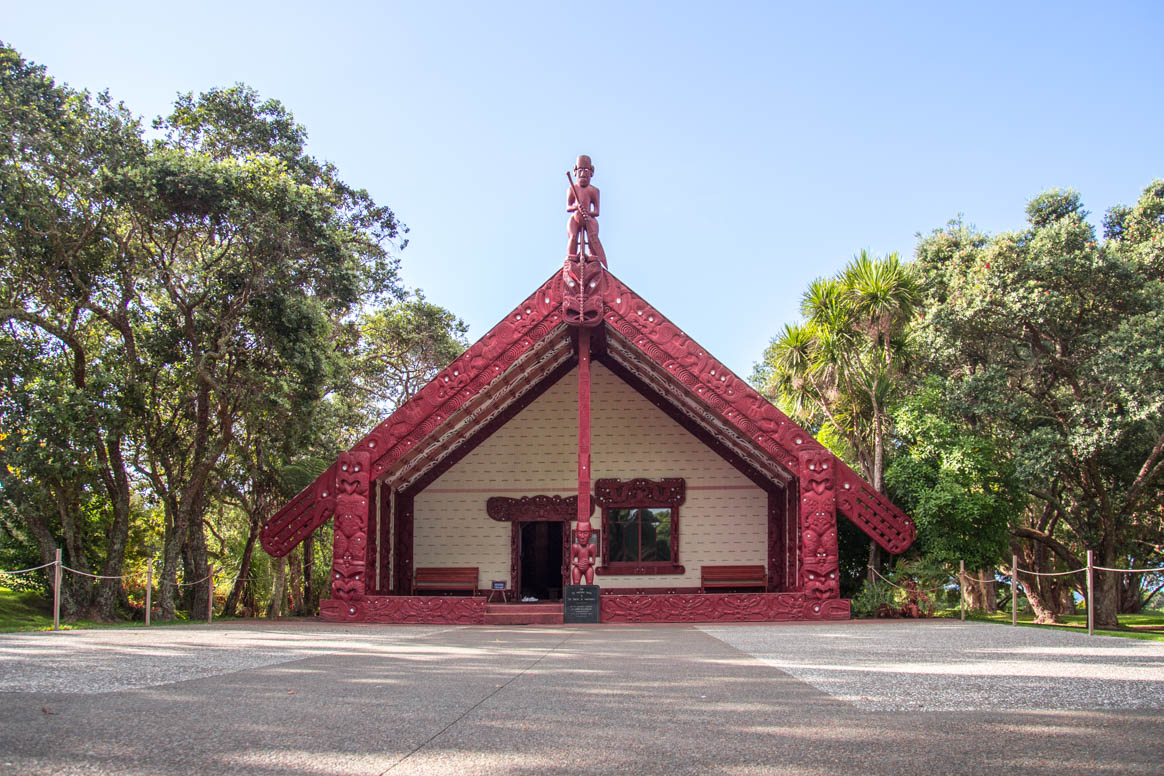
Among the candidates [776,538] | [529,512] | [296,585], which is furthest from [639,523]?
[296,585]

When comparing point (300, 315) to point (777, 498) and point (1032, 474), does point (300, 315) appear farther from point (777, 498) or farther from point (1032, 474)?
point (1032, 474)

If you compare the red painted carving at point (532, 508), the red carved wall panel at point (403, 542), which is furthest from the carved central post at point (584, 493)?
the red carved wall panel at point (403, 542)

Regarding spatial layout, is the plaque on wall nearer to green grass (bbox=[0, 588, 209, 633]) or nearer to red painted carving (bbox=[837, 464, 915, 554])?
red painted carving (bbox=[837, 464, 915, 554])

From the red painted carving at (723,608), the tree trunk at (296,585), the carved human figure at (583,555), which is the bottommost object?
the tree trunk at (296,585)

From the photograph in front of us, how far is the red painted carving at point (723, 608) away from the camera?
14758 mm

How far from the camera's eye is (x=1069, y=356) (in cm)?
1888

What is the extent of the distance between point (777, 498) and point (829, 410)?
8.72 ft

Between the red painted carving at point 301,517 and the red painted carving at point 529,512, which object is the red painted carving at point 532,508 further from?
the red painted carving at point 301,517

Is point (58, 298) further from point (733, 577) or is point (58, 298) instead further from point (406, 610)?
point (733, 577)

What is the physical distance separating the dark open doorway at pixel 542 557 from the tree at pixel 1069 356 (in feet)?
34.7

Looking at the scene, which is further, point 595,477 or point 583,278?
point 595,477

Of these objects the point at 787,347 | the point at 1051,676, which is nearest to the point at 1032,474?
the point at 787,347

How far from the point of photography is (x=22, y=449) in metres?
14.4

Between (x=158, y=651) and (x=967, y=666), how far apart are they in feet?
25.6
